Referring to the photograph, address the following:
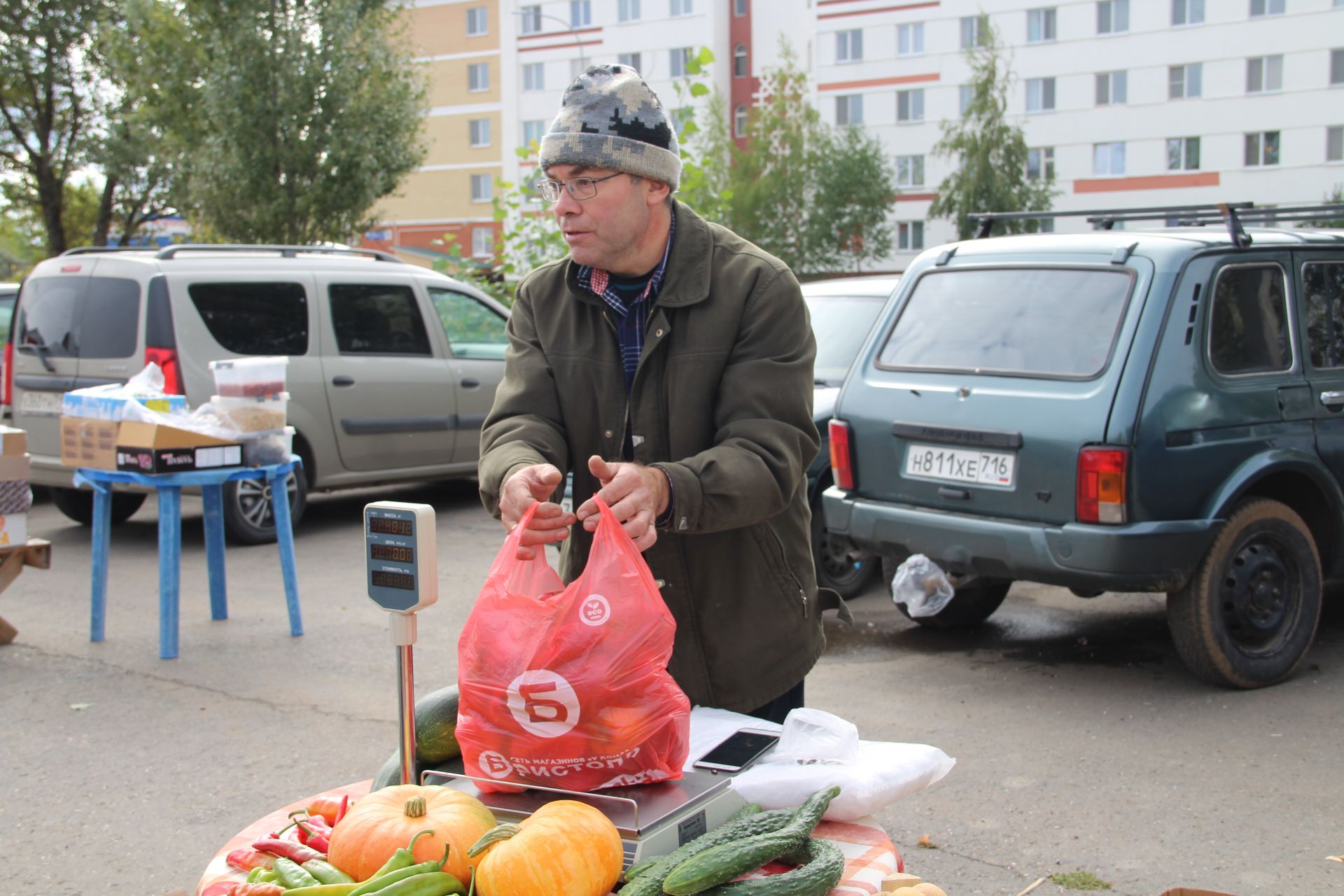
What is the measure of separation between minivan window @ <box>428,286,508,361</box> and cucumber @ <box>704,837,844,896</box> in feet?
28.9

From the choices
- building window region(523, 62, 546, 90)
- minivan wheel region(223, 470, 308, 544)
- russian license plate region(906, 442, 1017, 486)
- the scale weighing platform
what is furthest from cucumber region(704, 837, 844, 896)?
building window region(523, 62, 546, 90)

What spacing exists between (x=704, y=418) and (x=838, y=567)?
5.01 m

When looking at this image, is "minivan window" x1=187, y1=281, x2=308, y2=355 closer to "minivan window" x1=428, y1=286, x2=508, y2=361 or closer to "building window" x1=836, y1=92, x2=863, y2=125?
"minivan window" x1=428, y1=286, x2=508, y2=361

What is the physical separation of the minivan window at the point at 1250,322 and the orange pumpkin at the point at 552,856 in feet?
13.9

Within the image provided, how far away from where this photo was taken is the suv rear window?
8.59m

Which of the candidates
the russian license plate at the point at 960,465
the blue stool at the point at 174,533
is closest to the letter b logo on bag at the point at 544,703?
the russian license plate at the point at 960,465

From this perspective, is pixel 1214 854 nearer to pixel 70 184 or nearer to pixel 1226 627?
pixel 1226 627

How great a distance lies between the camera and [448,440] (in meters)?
10.1

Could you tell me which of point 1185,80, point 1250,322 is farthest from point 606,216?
point 1185,80

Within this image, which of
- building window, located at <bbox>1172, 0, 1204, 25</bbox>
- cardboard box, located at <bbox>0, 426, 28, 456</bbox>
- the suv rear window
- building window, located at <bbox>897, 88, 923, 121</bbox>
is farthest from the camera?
building window, located at <bbox>897, 88, 923, 121</bbox>

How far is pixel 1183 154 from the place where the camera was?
55.4 meters

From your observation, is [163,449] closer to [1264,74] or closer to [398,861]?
[398,861]

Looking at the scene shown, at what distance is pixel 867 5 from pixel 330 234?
155ft

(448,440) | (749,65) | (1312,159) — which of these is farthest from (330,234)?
(749,65)
